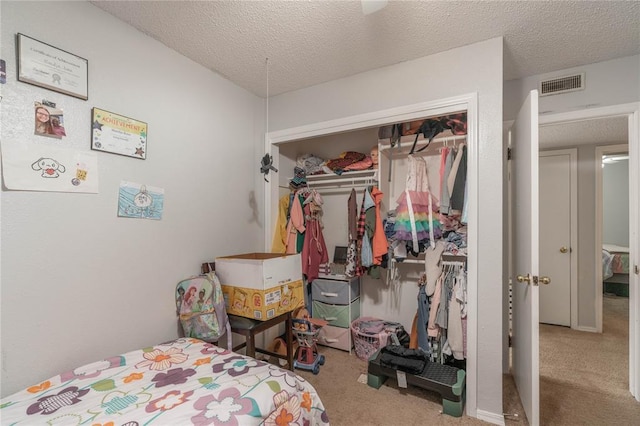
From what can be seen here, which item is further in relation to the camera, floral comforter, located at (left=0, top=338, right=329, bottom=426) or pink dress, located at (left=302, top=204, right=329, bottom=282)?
pink dress, located at (left=302, top=204, right=329, bottom=282)

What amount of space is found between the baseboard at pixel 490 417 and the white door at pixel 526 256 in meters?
0.16

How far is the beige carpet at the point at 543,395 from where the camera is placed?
1.87 metres

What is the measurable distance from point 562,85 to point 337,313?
109 inches

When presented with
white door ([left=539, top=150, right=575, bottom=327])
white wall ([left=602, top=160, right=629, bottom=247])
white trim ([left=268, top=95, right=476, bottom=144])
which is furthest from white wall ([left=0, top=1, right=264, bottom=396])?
white wall ([left=602, top=160, right=629, bottom=247])

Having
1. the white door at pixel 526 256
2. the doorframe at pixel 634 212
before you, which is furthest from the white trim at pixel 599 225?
the white door at pixel 526 256

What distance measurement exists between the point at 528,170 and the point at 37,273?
274 cm

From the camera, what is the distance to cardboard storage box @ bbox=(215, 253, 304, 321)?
193 cm

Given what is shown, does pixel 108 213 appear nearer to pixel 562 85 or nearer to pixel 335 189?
pixel 335 189

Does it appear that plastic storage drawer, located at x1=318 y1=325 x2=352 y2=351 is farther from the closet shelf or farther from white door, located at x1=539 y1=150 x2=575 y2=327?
white door, located at x1=539 y1=150 x2=575 y2=327

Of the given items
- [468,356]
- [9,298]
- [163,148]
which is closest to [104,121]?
[163,148]

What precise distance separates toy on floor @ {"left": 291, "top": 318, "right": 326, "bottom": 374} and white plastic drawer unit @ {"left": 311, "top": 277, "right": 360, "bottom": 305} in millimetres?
427

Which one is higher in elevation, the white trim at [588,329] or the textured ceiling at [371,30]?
the textured ceiling at [371,30]

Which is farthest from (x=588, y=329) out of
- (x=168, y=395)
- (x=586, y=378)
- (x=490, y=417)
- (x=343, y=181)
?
(x=168, y=395)

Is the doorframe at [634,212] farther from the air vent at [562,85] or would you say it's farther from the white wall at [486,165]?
the white wall at [486,165]
